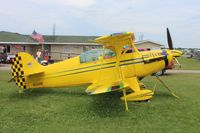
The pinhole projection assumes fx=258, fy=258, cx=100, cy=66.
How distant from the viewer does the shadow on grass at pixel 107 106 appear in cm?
761

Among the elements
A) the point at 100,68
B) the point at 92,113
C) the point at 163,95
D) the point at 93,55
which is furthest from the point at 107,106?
the point at 163,95

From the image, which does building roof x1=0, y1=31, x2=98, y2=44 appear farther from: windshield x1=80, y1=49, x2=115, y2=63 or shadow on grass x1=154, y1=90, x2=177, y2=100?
windshield x1=80, y1=49, x2=115, y2=63

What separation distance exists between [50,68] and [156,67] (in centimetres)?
398

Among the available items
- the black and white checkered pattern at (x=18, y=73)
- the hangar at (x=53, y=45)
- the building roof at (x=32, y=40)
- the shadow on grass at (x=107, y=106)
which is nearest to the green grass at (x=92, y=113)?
the shadow on grass at (x=107, y=106)

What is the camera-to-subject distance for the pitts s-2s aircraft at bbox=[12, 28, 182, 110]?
29.9 ft

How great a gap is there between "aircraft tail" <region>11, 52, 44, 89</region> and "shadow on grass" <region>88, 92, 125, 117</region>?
2.53 m

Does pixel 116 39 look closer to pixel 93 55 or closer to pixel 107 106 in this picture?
pixel 93 55

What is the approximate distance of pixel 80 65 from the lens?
964 cm

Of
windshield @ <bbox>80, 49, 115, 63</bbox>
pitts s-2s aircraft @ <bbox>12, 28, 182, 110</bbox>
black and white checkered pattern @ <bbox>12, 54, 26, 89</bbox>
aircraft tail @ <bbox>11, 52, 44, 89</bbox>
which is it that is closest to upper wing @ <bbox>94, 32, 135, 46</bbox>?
pitts s-2s aircraft @ <bbox>12, 28, 182, 110</bbox>

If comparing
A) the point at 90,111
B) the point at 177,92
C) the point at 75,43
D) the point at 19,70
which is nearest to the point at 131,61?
the point at 90,111

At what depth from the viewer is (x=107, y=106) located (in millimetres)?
8359

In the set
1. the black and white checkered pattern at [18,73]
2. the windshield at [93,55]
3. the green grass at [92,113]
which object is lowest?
the green grass at [92,113]

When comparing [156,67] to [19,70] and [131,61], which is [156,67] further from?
[19,70]

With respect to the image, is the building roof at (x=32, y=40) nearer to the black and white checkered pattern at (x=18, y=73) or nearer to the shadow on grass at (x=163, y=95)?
the shadow on grass at (x=163, y=95)
